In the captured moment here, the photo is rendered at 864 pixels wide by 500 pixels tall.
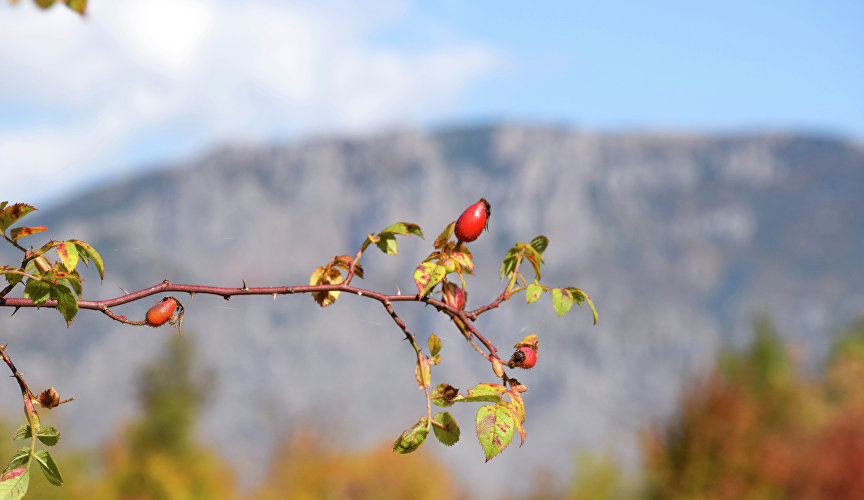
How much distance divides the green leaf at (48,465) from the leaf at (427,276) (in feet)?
1.92

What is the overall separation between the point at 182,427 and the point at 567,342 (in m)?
162

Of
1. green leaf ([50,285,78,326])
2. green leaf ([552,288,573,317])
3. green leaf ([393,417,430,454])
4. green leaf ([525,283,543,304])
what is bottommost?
green leaf ([393,417,430,454])

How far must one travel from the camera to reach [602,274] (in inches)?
7869

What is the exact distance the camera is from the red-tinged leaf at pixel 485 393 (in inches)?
47.4

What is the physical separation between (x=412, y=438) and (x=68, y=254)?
1.94 feet

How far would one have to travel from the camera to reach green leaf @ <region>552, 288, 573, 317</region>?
1.28 m

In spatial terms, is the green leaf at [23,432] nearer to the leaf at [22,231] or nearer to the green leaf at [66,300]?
→ the green leaf at [66,300]

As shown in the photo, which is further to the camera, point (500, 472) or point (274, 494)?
point (500, 472)

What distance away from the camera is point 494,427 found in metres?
1.20

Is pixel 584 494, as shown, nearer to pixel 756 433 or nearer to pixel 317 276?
pixel 756 433

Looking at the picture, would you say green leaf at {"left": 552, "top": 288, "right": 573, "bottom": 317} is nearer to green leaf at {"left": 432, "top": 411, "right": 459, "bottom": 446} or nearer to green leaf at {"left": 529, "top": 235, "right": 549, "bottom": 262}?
green leaf at {"left": 529, "top": 235, "right": 549, "bottom": 262}

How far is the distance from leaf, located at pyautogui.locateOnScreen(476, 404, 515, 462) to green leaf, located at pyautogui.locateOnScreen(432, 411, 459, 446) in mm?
64

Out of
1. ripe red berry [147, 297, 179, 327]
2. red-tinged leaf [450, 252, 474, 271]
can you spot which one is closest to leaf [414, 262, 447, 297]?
red-tinged leaf [450, 252, 474, 271]

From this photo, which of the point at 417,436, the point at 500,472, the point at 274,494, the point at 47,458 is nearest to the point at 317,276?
the point at 417,436
